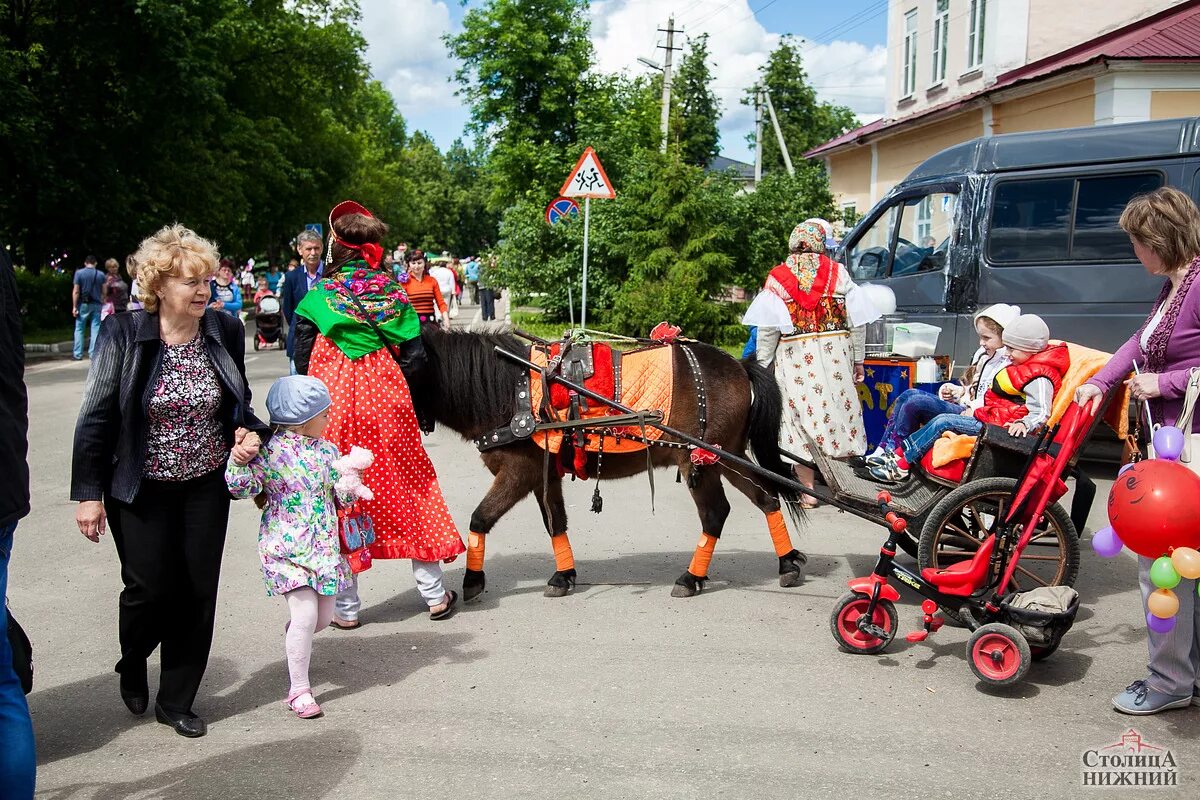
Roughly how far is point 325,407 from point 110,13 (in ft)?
73.1

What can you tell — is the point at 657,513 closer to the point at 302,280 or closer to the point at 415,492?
the point at 415,492

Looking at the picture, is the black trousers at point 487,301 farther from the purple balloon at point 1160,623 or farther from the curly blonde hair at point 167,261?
the purple balloon at point 1160,623

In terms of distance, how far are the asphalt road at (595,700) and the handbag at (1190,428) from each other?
103 cm

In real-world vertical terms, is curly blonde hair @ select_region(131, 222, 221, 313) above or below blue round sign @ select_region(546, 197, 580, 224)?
below

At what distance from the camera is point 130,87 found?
74.9 ft

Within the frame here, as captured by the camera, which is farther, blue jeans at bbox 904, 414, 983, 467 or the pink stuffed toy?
blue jeans at bbox 904, 414, 983, 467

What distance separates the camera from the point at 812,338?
6.30m

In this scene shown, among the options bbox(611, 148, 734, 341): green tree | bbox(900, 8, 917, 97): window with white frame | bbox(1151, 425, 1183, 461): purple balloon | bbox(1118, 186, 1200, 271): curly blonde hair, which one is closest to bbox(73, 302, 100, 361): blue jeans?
bbox(611, 148, 734, 341): green tree

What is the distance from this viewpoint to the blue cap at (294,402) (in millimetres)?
3916

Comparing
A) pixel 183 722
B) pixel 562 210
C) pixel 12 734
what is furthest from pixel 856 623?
pixel 562 210

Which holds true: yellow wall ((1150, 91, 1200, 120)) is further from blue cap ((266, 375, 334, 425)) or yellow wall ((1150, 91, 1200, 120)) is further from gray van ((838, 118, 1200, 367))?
blue cap ((266, 375, 334, 425))

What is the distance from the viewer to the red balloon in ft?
11.2

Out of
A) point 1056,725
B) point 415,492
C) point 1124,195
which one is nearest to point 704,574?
A: point 415,492

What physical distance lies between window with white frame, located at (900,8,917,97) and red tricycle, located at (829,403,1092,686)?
23.0 m
